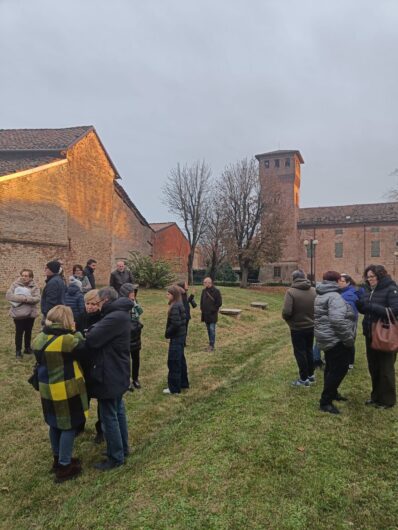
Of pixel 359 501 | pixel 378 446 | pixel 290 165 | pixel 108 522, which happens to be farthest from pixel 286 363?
pixel 290 165

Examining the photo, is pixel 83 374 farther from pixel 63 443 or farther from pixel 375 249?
pixel 375 249

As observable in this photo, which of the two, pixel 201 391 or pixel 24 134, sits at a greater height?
pixel 24 134

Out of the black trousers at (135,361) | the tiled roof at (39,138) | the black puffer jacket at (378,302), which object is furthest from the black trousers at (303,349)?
the tiled roof at (39,138)

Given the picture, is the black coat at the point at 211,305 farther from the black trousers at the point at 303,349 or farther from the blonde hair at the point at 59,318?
the blonde hair at the point at 59,318

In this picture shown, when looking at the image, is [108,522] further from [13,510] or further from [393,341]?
[393,341]

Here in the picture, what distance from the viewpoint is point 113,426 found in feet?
11.9

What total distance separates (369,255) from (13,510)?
48128 millimetres

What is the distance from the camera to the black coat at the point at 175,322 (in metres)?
5.65

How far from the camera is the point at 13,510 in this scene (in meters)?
3.12

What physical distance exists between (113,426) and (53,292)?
3.61 metres

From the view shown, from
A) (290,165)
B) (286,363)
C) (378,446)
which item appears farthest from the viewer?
(290,165)

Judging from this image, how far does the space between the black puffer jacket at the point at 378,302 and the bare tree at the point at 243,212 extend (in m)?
24.4

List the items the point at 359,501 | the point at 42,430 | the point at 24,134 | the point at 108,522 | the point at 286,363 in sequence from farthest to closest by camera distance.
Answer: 1. the point at 24,134
2. the point at 286,363
3. the point at 42,430
4. the point at 359,501
5. the point at 108,522

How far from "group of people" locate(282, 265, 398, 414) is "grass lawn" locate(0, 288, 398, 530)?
1.08 ft
